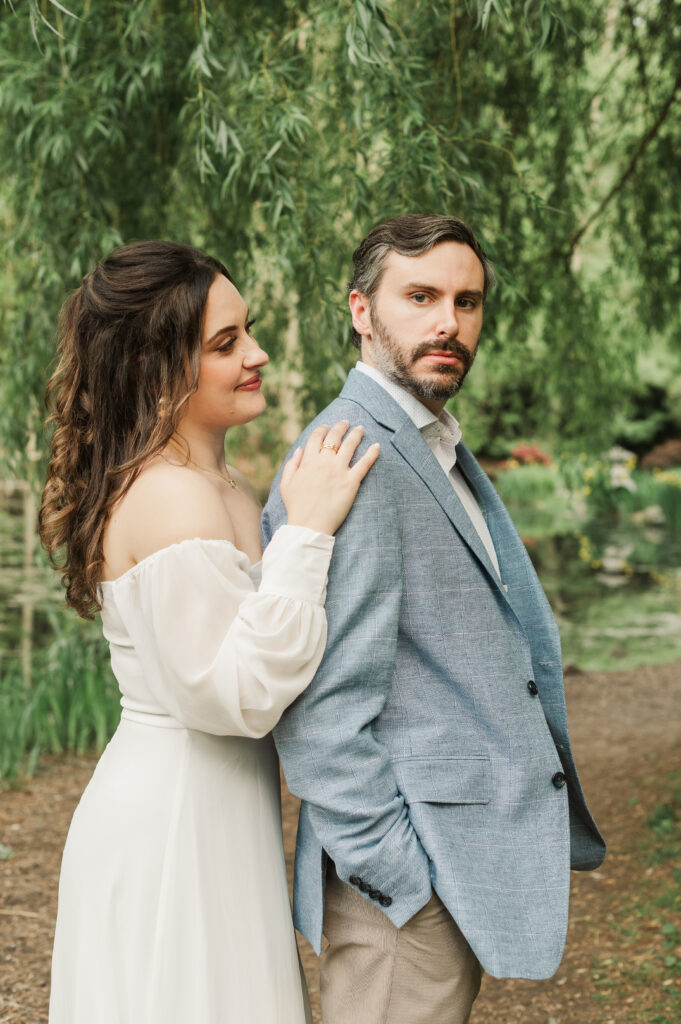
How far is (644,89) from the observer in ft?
15.6

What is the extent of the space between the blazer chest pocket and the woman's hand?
0.40 metres

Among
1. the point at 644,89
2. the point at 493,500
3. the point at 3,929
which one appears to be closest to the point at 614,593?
the point at 644,89

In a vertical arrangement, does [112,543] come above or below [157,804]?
above

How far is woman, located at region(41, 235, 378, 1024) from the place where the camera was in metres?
1.64

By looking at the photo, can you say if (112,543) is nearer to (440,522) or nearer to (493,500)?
(440,522)

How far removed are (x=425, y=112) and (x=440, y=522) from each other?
1954 mm

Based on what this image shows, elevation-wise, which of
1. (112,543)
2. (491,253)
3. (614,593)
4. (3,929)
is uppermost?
(491,253)

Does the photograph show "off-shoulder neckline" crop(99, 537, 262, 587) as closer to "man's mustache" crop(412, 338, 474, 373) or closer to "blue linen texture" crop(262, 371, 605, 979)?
"blue linen texture" crop(262, 371, 605, 979)

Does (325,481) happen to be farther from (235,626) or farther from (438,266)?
(438,266)

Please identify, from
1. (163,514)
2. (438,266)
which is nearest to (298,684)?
(163,514)

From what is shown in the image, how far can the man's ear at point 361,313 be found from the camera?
6.23 ft

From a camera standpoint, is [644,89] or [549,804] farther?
[644,89]

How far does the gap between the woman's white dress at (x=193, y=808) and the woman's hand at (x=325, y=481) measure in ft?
0.11

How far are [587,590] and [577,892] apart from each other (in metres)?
7.61
